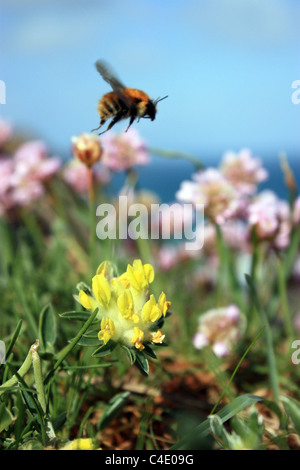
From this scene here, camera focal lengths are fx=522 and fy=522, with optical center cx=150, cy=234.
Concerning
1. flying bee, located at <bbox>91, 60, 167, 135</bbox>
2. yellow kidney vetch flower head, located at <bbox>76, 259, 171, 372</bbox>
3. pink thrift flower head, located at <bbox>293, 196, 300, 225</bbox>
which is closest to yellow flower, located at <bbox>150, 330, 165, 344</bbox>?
yellow kidney vetch flower head, located at <bbox>76, 259, 171, 372</bbox>

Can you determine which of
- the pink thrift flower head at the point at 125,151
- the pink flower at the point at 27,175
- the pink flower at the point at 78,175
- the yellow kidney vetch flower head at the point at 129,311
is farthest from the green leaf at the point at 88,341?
the pink flower at the point at 78,175

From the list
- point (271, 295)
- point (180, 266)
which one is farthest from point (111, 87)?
point (180, 266)

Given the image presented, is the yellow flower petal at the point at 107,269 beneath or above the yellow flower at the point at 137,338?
above

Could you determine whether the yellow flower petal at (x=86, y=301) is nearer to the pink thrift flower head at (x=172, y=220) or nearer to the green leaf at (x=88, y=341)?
the green leaf at (x=88, y=341)

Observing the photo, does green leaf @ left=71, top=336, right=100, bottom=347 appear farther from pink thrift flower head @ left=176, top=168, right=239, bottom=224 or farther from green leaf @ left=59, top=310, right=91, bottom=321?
pink thrift flower head @ left=176, top=168, right=239, bottom=224

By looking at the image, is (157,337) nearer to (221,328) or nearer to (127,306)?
(127,306)
